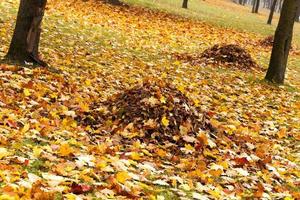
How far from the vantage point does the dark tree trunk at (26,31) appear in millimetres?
8859

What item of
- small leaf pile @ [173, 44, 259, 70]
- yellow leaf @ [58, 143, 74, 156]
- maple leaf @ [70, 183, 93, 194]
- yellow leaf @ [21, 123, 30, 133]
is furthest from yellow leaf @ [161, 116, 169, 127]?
small leaf pile @ [173, 44, 259, 70]

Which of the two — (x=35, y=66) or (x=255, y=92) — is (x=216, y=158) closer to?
(x=35, y=66)

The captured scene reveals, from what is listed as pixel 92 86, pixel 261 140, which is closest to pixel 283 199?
pixel 261 140

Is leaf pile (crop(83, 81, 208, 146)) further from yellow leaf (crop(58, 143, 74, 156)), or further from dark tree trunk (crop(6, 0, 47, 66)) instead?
dark tree trunk (crop(6, 0, 47, 66))

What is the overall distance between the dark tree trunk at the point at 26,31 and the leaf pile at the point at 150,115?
2385 millimetres

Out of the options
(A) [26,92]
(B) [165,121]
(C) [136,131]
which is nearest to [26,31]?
(A) [26,92]

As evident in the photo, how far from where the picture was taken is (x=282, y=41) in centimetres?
1295

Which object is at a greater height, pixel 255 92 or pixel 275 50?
pixel 275 50

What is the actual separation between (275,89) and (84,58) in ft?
17.0

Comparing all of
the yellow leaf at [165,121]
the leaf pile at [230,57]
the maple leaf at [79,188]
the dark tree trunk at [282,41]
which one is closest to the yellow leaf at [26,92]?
the yellow leaf at [165,121]

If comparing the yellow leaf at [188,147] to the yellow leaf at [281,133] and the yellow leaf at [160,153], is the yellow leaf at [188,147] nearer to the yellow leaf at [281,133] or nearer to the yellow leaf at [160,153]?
the yellow leaf at [160,153]

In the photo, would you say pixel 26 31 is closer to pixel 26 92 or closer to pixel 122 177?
pixel 26 92

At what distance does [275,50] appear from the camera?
13109mm

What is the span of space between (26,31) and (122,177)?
16.5 feet
